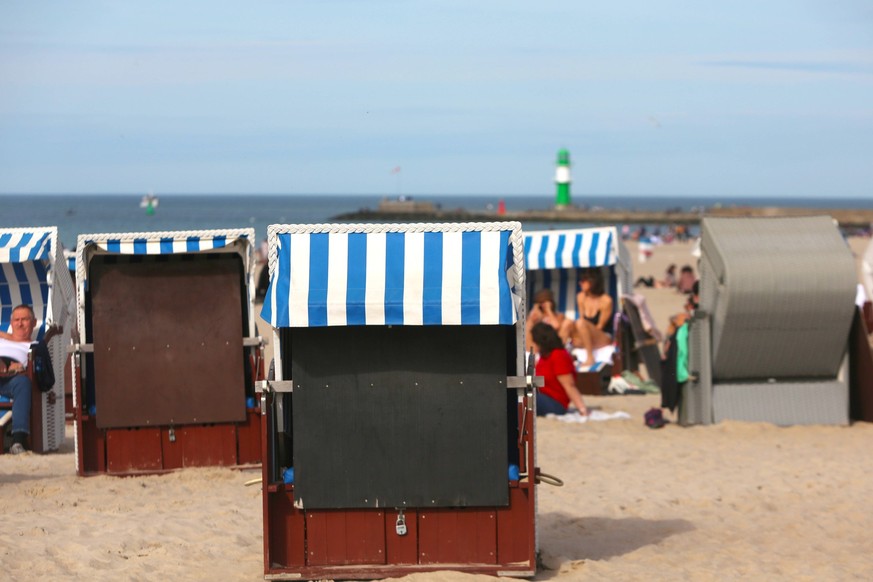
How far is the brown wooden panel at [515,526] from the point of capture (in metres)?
5.55

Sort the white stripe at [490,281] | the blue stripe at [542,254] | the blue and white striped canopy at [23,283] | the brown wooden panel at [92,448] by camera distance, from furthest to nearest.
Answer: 1. the blue stripe at [542,254]
2. the blue and white striped canopy at [23,283]
3. the brown wooden panel at [92,448]
4. the white stripe at [490,281]

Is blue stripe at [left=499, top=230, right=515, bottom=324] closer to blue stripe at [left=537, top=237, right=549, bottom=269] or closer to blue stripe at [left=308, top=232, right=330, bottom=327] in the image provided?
blue stripe at [left=308, top=232, right=330, bottom=327]

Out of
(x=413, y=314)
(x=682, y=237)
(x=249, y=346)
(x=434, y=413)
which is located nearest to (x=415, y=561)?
(x=434, y=413)

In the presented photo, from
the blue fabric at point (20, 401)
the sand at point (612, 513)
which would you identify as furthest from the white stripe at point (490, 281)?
the blue fabric at point (20, 401)

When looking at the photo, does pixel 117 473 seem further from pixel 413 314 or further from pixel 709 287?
pixel 709 287

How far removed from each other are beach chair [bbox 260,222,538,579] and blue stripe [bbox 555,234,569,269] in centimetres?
1041

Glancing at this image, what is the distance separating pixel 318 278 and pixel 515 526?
57.9 inches

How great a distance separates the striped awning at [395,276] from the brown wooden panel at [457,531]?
94cm

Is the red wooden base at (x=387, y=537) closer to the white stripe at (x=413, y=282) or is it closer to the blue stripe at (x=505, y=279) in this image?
the blue stripe at (x=505, y=279)

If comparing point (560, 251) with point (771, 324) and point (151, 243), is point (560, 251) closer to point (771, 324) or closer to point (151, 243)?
point (771, 324)

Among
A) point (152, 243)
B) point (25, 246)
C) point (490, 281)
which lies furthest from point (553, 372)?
point (490, 281)

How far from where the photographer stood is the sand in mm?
5934

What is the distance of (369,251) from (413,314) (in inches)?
14.0

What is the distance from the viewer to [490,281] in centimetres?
531
